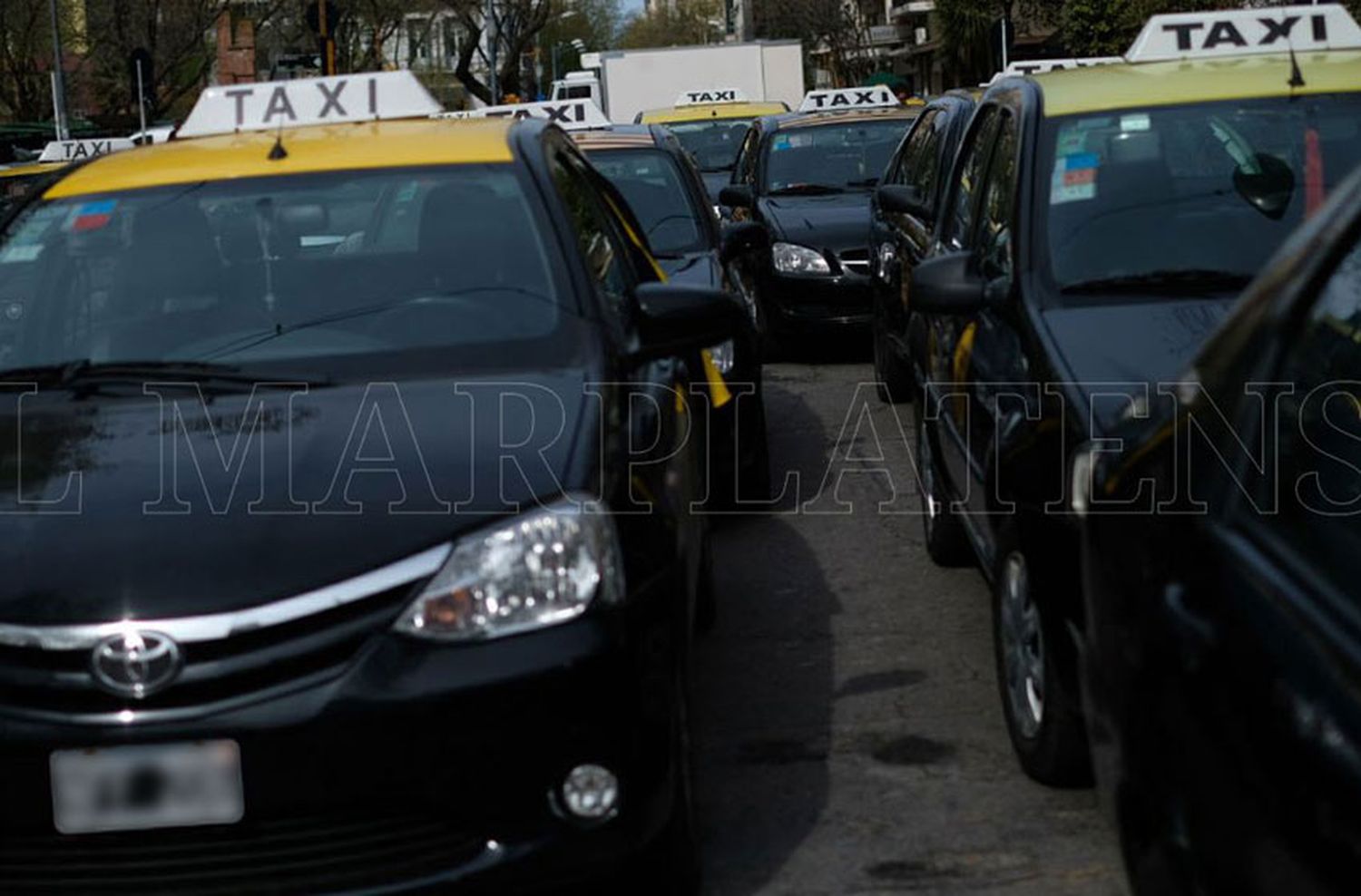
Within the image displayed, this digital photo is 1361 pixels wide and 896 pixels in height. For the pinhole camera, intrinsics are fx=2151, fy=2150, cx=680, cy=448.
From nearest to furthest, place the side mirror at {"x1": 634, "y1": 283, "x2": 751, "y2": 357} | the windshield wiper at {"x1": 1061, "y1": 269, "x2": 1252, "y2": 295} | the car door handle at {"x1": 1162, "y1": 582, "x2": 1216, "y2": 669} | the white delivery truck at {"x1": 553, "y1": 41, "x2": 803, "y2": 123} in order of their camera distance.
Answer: the car door handle at {"x1": 1162, "y1": 582, "x2": 1216, "y2": 669}, the side mirror at {"x1": 634, "y1": 283, "x2": 751, "y2": 357}, the windshield wiper at {"x1": 1061, "y1": 269, "x2": 1252, "y2": 295}, the white delivery truck at {"x1": 553, "y1": 41, "x2": 803, "y2": 123}

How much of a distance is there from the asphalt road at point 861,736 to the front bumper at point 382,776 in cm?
86

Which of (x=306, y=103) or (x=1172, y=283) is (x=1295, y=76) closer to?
(x=1172, y=283)

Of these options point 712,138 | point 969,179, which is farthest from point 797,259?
point 712,138

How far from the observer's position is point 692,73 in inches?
1448

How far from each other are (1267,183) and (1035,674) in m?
1.89

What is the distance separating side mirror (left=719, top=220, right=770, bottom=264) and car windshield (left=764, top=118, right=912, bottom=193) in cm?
595

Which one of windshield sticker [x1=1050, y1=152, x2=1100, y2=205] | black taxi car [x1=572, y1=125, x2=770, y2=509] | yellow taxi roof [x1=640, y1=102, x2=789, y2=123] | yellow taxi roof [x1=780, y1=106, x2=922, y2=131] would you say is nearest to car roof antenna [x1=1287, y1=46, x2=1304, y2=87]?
windshield sticker [x1=1050, y1=152, x2=1100, y2=205]

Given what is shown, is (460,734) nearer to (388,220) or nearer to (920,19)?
(388,220)

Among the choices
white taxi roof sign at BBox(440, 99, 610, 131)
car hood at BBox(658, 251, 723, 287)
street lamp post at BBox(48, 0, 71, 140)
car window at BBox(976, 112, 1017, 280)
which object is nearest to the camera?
car window at BBox(976, 112, 1017, 280)

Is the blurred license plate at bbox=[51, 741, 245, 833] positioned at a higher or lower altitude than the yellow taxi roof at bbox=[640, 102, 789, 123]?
higher

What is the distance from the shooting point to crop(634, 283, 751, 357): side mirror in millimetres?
5262

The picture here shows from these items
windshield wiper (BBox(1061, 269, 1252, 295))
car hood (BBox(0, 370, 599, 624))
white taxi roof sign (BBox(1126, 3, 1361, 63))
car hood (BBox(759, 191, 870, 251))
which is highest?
white taxi roof sign (BBox(1126, 3, 1361, 63))

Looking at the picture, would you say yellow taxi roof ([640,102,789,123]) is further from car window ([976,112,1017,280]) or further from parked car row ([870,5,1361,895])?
car window ([976,112,1017,280])

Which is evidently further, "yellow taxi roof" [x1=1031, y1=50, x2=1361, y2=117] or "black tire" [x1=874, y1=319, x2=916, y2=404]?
"black tire" [x1=874, y1=319, x2=916, y2=404]
